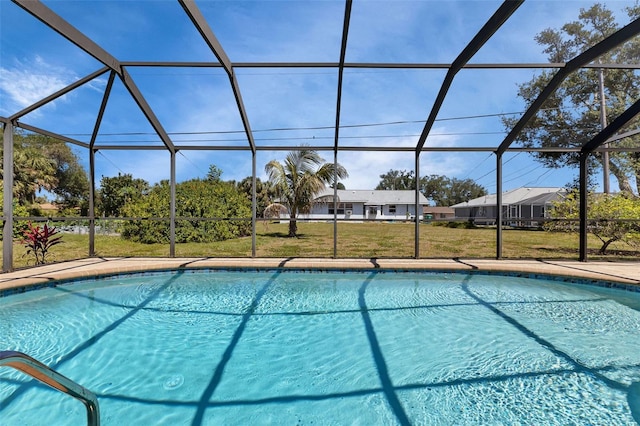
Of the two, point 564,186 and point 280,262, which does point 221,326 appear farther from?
point 564,186

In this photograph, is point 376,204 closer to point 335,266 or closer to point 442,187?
point 442,187

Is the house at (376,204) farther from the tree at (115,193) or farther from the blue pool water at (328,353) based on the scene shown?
the blue pool water at (328,353)

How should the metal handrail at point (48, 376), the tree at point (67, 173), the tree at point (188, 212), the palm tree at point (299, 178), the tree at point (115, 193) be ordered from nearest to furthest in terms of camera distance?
the metal handrail at point (48, 376) < the tree at point (188, 212) < the palm tree at point (299, 178) < the tree at point (115, 193) < the tree at point (67, 173)

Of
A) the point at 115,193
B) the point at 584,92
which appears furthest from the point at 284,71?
the point at 584,92

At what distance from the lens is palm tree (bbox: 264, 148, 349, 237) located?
10.9 m

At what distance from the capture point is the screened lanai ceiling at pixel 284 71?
498 cm

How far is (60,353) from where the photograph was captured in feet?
9.81

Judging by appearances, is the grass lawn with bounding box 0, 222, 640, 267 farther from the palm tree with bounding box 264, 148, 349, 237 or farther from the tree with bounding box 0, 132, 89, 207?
the tree with bounding box 0, 132, 89, 207

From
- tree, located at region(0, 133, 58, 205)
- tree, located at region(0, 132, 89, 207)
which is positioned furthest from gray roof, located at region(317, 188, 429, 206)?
tree, located at region(0, 133, 58, 205)

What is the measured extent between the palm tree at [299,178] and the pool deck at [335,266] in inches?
176

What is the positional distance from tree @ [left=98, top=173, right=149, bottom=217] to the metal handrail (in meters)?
13.9

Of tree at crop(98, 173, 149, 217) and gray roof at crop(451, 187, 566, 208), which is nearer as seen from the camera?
tree at crop(98, 173, 149, 217)

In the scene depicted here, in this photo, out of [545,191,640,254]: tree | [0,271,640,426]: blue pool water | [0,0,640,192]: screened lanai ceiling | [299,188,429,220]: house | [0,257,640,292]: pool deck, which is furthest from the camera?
[299,188,429,220]: house

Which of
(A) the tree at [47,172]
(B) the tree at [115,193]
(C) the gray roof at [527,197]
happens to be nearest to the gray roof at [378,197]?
(C) the gray roof at [527,197]
